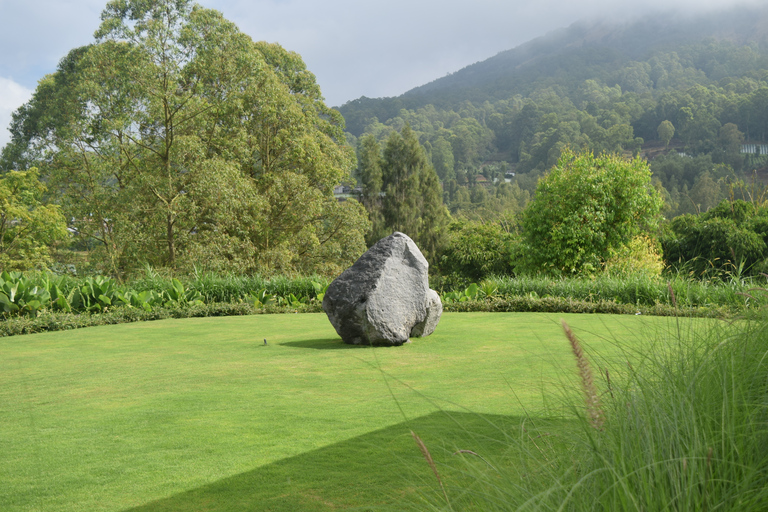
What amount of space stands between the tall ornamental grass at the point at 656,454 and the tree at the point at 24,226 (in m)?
23.1

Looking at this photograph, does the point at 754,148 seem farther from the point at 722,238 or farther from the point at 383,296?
the point at 383,296

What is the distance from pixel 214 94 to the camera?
71.9ft

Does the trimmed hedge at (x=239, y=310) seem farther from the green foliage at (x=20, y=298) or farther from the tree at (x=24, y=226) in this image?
the tree at (x=24, y=226)

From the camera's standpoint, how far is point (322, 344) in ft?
24.7

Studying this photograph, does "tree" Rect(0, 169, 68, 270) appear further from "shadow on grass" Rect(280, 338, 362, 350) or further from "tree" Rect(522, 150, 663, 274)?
"tree" Rect(522, 150, 663, 274)

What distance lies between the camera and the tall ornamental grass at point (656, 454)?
1413 millimetres

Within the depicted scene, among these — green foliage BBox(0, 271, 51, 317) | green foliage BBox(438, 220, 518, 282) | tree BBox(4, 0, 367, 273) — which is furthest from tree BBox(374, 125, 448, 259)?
green foliage BBox(0, 271, 51, 317)

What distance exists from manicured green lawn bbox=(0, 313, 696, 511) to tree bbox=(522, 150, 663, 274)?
29.8 feet

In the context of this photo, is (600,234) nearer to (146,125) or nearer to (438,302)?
(438,302)

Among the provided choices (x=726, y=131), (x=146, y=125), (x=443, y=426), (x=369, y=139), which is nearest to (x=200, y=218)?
(x=146, y=125)

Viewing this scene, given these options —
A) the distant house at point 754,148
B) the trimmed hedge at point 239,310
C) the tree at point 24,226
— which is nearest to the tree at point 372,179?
the tree at point 24,226

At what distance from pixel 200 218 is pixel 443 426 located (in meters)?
18.1

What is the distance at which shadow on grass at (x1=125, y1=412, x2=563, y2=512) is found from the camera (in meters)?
2.82

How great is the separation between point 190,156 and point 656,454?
2092cm
